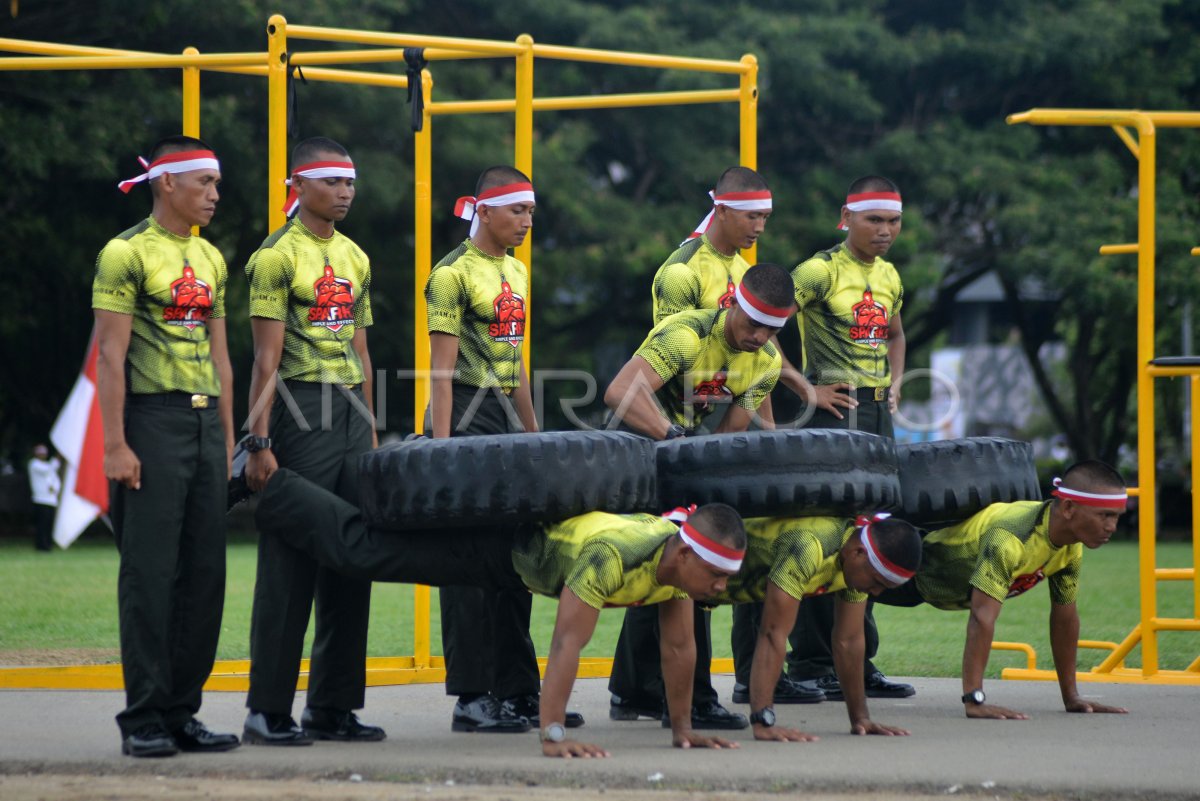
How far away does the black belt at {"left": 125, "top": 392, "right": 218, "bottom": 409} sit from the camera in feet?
19.4

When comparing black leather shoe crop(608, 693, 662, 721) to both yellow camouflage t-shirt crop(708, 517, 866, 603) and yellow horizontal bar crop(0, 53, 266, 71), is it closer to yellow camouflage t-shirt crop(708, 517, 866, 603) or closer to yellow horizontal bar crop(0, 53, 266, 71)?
yellow camouflage t-shirt crop(708, 517, 866, 603)

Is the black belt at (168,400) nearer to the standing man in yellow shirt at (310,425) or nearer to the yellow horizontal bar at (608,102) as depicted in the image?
the standing man in yellow shirt at (310,425)

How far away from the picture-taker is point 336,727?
6.47 m

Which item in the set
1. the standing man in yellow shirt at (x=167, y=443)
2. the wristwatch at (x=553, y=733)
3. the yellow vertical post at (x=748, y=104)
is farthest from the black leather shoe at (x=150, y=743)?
the yellow vertical post at (x=748, y=104)

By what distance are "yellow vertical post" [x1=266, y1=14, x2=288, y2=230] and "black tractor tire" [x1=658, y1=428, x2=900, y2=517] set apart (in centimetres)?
224

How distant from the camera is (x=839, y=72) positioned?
24125mm

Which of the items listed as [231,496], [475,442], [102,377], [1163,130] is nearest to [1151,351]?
[475,442]

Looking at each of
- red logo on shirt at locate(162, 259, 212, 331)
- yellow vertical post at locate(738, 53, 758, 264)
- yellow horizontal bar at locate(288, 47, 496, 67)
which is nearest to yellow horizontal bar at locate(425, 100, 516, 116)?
yellow horizontal bar at locate(288, 47, 496, 67)

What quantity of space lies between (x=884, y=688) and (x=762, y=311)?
2.31 meters

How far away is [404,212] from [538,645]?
524 inches

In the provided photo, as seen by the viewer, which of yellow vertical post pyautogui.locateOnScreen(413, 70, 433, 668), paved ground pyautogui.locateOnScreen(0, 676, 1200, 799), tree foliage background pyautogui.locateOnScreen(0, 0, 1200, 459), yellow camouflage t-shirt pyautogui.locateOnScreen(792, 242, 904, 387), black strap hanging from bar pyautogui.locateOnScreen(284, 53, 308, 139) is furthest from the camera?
tree foliage background pyautogui.locateOnScreen(0, 0, 1200, 459)

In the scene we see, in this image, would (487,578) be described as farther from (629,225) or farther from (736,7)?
(736,7)

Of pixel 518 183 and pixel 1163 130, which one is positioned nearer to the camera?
pixel 518 183

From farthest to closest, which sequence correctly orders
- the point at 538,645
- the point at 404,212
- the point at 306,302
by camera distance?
the point at 404,212 → the point at 538,645 → the point at 306,302
